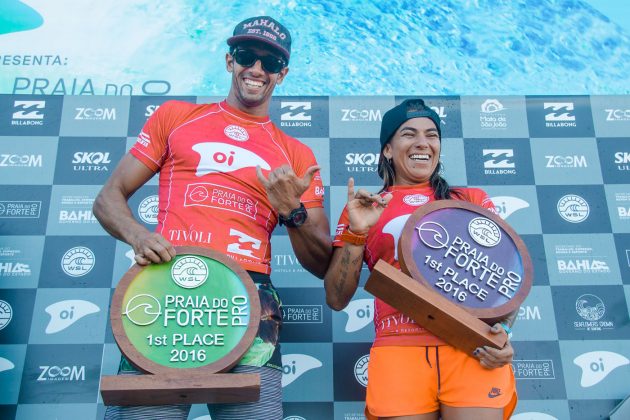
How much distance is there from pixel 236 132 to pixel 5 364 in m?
1.61

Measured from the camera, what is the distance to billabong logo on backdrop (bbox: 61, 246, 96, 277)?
3.10 metres

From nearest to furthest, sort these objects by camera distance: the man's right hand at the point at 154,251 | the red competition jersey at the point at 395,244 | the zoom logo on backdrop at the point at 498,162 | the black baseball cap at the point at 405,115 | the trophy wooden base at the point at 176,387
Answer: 1. the trophy wooden base at the point at 176,387
2. the man's right hand at the point at 154,251
3. the red competition jersey at the point at 395,244
4. the black baseball cap at the point at 405,115
5. the zoom logo on backdrop at the point at 498,162

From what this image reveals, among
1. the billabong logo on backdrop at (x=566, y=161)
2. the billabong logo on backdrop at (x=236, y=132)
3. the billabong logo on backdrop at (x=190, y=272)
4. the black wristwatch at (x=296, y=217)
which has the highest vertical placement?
the billabong logo on backdrop at (x=566, y=161)

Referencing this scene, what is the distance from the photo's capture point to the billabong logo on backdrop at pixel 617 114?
136 inches

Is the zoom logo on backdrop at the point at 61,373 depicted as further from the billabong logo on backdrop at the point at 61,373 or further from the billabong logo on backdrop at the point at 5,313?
the billabong logo on backdrop at the point at 5,313

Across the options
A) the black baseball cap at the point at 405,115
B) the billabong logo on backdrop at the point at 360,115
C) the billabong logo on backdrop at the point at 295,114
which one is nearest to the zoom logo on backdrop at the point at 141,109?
the billabong logo on backdrop at the point at 295,114

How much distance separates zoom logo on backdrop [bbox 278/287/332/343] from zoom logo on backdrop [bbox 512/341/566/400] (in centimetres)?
89

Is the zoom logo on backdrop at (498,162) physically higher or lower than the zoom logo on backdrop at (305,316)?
higher

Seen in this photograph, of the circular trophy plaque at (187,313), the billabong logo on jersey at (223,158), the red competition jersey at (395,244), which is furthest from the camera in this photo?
the billabong logo on jersey at (223,158)

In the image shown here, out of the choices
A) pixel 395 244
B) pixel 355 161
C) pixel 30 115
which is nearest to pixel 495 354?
pixel 395 244

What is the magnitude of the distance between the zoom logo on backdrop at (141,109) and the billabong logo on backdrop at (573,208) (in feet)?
6.53

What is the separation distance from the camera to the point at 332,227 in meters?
3.28

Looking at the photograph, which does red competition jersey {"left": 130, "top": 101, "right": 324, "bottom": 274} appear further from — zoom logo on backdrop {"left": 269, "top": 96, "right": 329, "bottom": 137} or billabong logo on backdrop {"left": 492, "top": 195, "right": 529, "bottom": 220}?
billabong logo on backdrop {"left": 492, "top": 195, "right": 529, "bottom": 220}

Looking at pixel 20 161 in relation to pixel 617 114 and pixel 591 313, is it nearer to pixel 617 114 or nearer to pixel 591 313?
pixel 591 313
